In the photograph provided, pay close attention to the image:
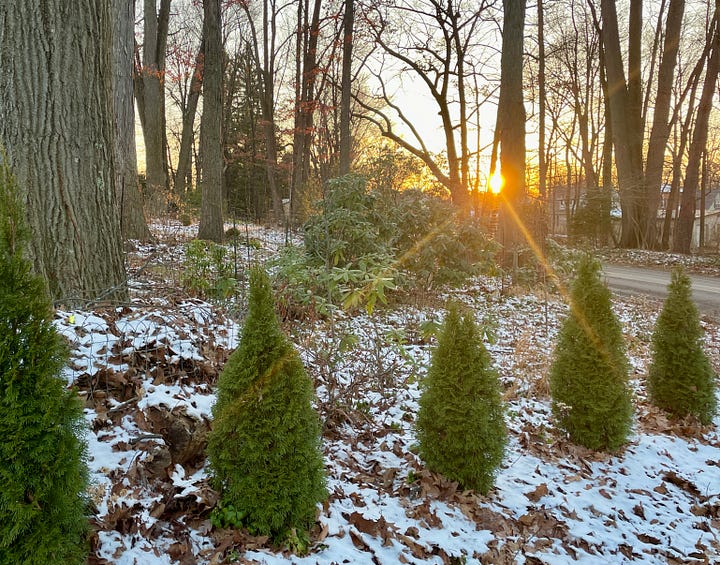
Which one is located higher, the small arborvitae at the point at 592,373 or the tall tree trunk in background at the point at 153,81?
the tall tree trunk in background at the point at 153,81

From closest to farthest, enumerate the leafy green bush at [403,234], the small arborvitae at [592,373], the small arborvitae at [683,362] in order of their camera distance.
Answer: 1. the small arborvitae at [592,373]
2. the small arborvitae at [683,362]
3. the leafy green bush at [403,234]

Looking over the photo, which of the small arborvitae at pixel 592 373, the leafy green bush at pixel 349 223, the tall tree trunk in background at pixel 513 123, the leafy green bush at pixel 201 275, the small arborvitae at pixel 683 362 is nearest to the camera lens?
the small arborvitae at pixel 592 373

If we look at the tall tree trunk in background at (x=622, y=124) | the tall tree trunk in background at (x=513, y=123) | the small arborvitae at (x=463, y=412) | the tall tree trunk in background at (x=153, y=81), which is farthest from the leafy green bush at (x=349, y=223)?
the tall tree trunk in background at (x=622, y=124)

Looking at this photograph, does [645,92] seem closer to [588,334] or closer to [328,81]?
[328,81]

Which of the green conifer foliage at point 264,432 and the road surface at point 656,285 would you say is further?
the road surface at point 656,285

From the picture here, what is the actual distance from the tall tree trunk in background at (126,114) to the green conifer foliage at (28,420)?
6.53m

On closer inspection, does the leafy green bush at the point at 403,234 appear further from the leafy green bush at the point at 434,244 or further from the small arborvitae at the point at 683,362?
the small arborvitae at the point at 683,362

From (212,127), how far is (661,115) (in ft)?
53.9

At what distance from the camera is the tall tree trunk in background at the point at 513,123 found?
9023 mm

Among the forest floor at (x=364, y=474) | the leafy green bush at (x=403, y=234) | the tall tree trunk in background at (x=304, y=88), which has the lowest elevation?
the forest floor at (x=364, y=474)

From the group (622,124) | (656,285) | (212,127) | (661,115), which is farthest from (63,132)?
(661,115)

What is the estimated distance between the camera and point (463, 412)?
2.87 meters

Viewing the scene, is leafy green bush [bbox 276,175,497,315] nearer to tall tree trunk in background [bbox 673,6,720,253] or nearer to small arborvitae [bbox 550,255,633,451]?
small arborvitae [bbox 550,255,633,451]

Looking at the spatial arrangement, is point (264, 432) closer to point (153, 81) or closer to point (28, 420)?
point (28, 420)
